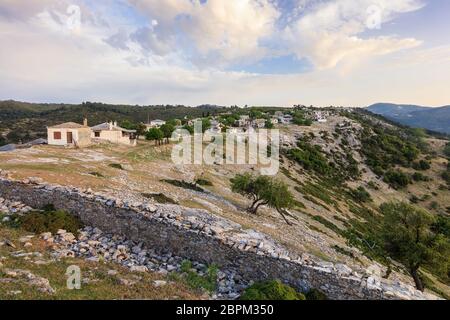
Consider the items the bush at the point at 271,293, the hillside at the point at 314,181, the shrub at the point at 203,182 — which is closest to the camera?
the bush at the point at 271,293

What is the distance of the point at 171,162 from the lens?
42.9 m

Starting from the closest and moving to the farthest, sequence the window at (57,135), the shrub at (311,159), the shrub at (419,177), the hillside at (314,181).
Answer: the hillside at (314,181)
the window at (57,135)
the shrub at (311,159)
the shrub at (419,177)

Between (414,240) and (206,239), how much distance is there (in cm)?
1167

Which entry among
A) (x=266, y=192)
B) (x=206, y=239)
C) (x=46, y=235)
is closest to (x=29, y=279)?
(x=46, y=235)

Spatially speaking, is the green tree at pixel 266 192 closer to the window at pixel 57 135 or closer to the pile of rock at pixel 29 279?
the pile of rock at pixel 29 279

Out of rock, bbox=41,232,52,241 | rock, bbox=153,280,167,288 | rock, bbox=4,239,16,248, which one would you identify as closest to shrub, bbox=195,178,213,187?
rock, bbox=41,232,52,241

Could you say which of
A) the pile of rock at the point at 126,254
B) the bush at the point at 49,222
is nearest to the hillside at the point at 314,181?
the bush at the point at 49,222

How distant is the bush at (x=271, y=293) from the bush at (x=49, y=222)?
9842 millimetres

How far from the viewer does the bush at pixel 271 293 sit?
11.5m

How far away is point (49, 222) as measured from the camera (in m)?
16.8

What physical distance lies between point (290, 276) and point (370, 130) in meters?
116

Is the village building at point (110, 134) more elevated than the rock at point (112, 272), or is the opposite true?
the village building at point (110, 134)

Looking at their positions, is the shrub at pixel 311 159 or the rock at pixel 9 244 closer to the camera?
the rock at pixel 9 244
